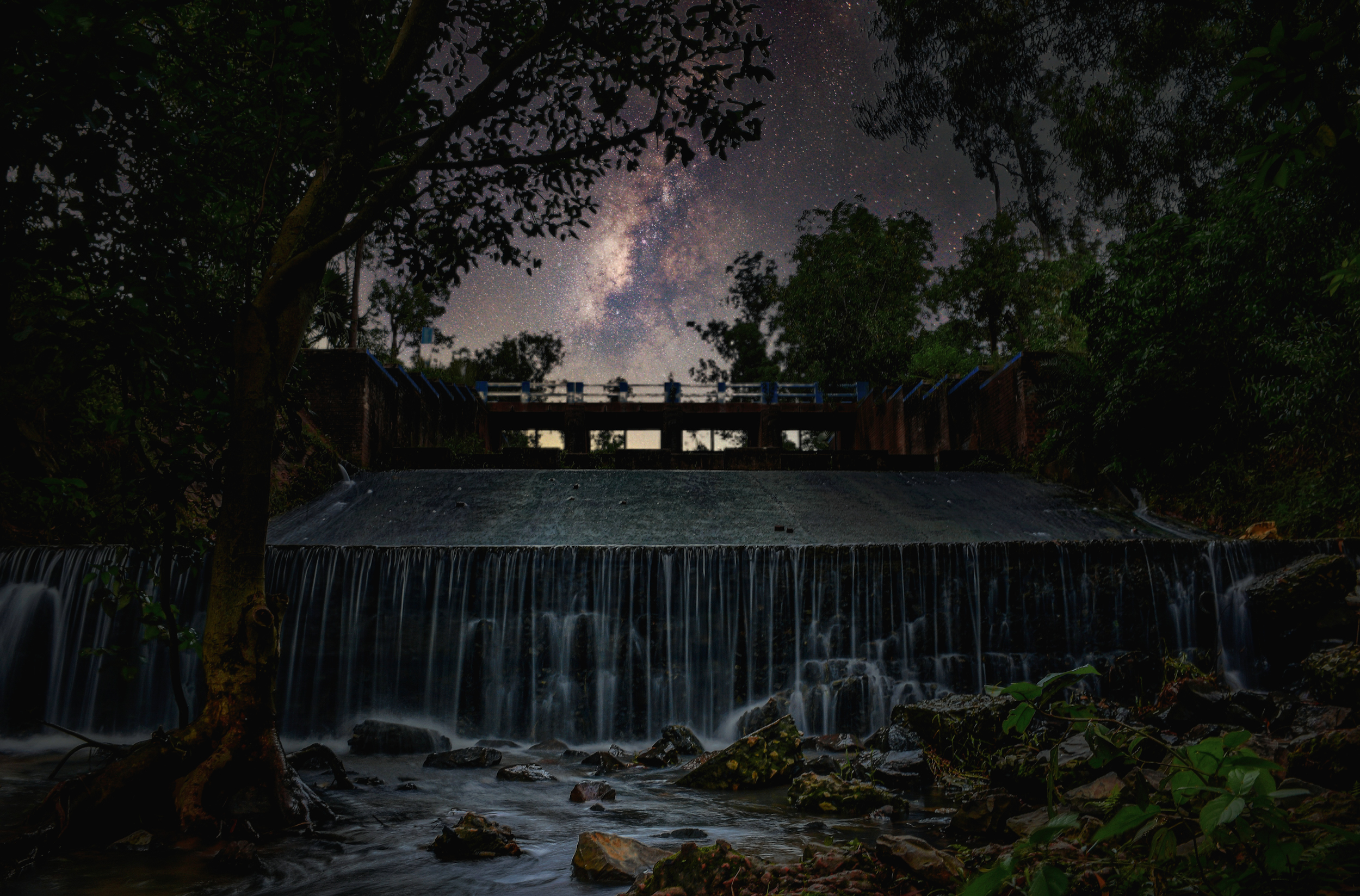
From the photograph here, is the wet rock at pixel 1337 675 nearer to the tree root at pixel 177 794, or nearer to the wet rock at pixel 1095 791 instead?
the wet rock at pixel 1095 791

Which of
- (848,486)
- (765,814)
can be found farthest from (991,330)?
(765,814)

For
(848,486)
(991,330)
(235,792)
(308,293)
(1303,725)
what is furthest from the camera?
(991,330)

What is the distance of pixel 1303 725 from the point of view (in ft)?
20.4

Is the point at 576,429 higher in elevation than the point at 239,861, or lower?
higher

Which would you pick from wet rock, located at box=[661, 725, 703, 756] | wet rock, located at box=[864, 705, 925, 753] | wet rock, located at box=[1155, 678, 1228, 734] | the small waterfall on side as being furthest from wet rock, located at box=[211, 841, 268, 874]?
wet rock, located at box=[1155, 678, 1228, 734]

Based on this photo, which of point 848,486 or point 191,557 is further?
point 848,486

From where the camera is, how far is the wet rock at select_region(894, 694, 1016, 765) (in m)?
6.93

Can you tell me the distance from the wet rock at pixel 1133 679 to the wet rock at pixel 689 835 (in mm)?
6922

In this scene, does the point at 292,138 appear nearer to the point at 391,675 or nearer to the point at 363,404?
the point at 391,675

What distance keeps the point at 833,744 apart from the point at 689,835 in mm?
4001

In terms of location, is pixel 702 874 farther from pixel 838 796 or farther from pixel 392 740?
pixel 392 740

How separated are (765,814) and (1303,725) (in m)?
4.49

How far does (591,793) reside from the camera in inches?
272

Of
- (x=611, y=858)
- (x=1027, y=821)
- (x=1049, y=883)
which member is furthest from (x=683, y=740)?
(x=1049, y=883)
